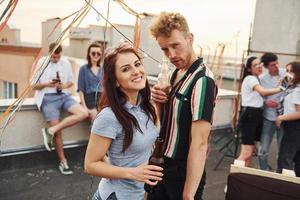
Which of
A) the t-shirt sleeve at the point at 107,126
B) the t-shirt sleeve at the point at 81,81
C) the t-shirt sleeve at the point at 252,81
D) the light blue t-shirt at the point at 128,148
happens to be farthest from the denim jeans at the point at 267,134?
the t-shirt sleeve at the point at 107,126

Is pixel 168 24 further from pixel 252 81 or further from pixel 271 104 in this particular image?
pixel 271 104

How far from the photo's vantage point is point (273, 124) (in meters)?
3.80

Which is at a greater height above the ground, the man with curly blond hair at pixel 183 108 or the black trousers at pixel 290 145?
the man with curly blond hair at pixel 183 108

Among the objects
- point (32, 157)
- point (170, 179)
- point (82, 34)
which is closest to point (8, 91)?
point (82, 34)

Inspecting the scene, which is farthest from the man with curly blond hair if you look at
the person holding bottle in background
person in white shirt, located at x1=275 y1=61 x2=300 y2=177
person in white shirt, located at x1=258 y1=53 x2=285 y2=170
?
the person holding bottle in background

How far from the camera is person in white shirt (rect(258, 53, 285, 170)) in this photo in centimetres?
380

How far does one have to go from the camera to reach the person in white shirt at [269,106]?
380 centimetres

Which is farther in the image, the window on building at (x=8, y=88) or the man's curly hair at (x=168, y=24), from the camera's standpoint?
the window on building at (x=8, y=88)

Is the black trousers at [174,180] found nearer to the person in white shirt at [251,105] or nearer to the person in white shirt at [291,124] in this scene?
the person in white shirt at [291,124]

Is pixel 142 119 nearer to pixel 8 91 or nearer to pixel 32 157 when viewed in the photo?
pixel 32 157

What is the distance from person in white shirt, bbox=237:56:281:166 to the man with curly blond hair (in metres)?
2.22

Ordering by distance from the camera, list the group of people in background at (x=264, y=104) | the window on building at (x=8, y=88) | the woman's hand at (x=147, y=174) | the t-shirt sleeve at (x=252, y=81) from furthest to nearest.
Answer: the window on building at (x=8, y=88), the t-shirt sleeve at (x=252, y=81), the group of people in background at (x=264, y=104), the woman's hand at (x=147, y=174)

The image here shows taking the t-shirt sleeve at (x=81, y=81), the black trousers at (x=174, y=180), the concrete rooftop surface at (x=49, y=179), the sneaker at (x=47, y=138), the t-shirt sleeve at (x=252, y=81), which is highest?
the t-shirt sleeve at (x=252, y=81)

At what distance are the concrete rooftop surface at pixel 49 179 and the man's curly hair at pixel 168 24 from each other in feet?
6.53
